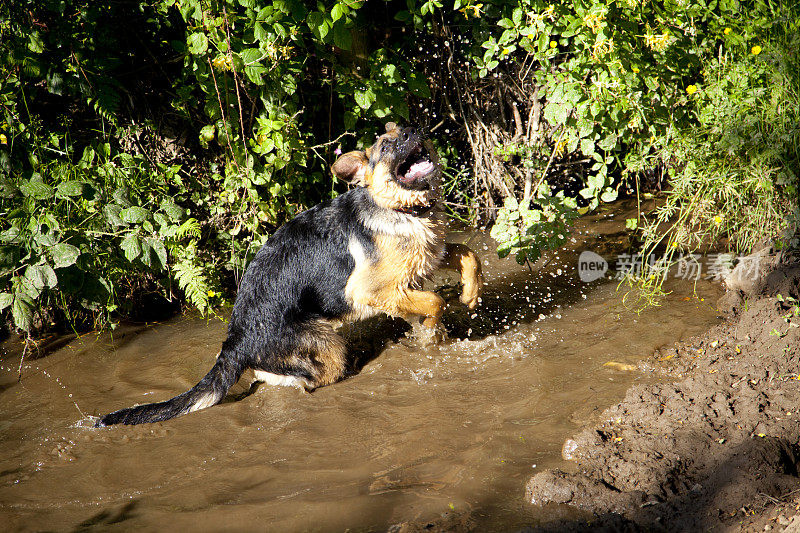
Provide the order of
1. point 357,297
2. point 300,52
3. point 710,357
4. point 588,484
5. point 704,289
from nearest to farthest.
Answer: point 588,484 < point 710,357 < point 357,297 < point 704,289 < point 300,52

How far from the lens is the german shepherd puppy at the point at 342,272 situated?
409 centimetres

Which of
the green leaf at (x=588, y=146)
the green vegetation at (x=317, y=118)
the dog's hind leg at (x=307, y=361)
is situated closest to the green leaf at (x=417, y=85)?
the green vegetation at (x=317, y=118)

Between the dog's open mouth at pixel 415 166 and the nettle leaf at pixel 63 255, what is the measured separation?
88.8 inches

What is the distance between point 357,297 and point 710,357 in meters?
2.30

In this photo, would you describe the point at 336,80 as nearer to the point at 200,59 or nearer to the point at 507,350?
the point at 200,59

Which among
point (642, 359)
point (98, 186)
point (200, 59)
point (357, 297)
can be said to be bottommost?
point (642, 359)

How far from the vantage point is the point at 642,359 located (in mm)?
3748

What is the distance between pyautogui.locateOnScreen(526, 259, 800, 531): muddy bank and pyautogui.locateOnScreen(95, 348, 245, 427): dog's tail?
2.22 meters

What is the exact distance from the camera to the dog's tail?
12.3 feet

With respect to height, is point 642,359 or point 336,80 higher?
point 336,80

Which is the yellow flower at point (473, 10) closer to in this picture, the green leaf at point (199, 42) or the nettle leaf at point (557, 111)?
the nettle leaf at point (557, 111)

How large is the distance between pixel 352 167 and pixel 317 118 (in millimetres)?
2019

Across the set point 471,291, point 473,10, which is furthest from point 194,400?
point 473,10

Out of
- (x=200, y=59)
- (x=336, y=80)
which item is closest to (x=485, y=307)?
(x=336, y=80)
